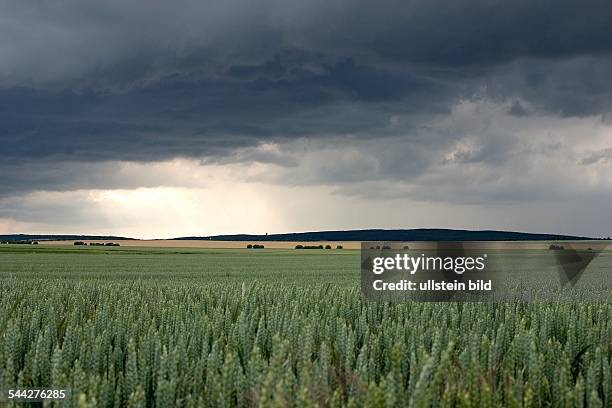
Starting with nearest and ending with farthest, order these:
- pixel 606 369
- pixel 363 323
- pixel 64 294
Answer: pixel 606 369 < pixel 363 323 < pixel 64 294

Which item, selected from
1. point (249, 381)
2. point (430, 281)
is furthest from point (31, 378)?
point (430, 281)

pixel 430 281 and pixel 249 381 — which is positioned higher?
pixel 430 281

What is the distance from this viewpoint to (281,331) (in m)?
5.05

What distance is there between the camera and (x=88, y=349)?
4.15 meters

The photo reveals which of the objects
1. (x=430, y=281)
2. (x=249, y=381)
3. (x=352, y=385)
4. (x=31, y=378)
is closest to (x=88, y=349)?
(x=31, y=378)

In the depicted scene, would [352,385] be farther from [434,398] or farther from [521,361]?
[521,361]

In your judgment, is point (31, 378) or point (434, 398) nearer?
point (434, 398)

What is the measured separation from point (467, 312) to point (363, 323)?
130cm

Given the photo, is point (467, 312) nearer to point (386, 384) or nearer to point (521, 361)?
point (521, 361)

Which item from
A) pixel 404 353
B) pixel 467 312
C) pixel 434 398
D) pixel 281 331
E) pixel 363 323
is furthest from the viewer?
pixel 467 312

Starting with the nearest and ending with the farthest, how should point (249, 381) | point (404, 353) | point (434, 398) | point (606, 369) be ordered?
point (434, 398) → point (249, 381) → point (606, 369) → point (404, 353)

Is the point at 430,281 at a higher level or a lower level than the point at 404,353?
higher

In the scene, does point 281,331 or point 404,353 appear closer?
point 404,353

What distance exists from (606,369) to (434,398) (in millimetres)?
1305
